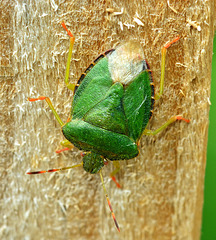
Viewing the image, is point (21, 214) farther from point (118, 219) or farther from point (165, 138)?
point (165, 138)

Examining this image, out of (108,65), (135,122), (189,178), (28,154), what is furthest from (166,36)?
(28,154)

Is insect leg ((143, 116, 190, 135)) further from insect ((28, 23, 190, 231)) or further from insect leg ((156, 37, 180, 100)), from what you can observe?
insect leg ((156, 37, 180, 100))

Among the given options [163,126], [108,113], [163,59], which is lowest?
[163,126]

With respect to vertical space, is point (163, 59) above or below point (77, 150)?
above

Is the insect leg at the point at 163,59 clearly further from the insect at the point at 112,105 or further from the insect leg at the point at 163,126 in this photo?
the insect leg at the point at 163,126

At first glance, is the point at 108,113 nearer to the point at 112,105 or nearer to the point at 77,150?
the point at 112,105

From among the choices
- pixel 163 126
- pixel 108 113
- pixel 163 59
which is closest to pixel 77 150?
pixel 108 113

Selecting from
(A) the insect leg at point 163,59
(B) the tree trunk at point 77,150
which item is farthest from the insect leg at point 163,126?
(A) the insect leg at point 163,59
